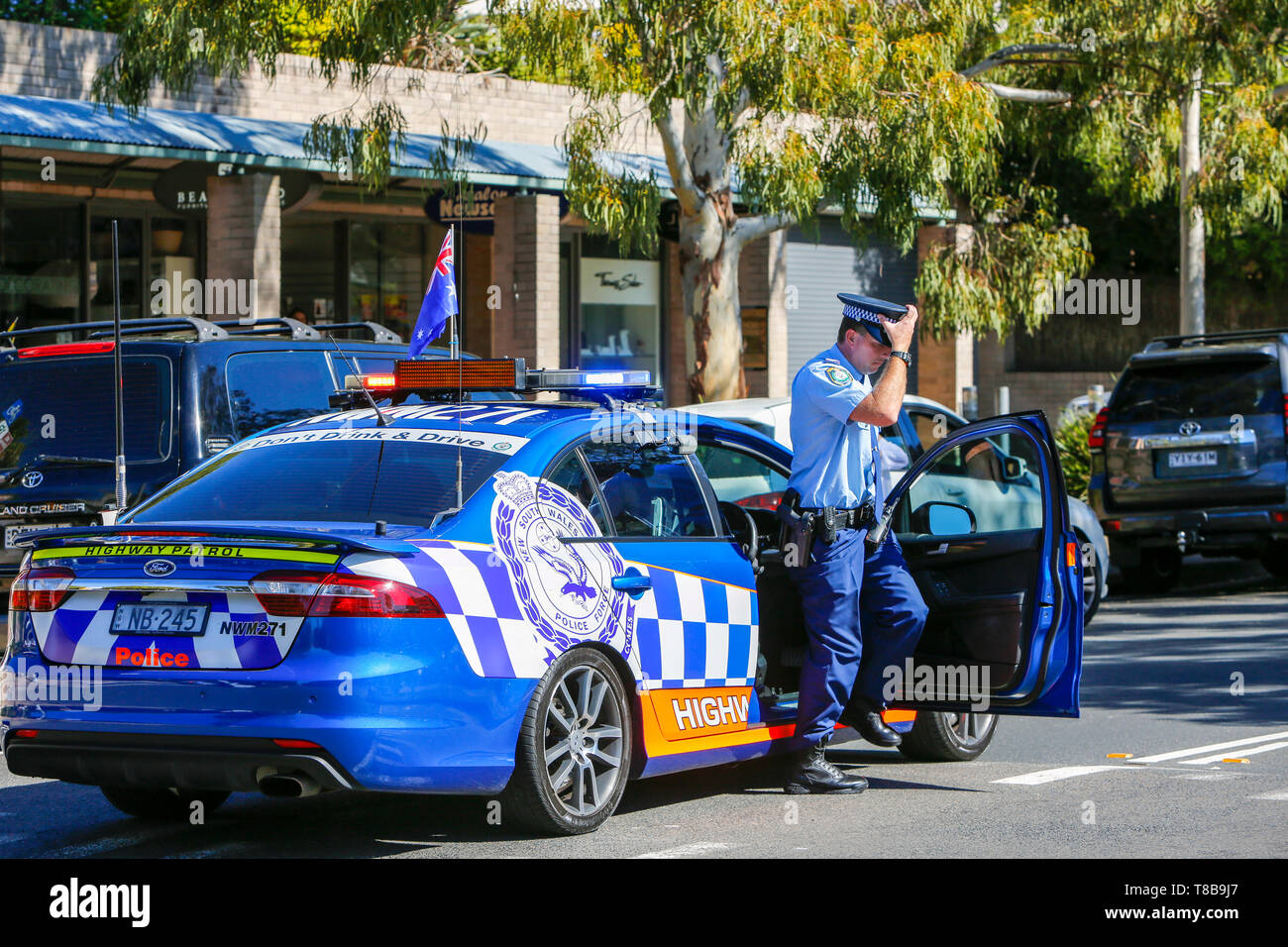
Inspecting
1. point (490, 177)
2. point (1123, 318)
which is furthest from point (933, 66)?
point (1123, 318)

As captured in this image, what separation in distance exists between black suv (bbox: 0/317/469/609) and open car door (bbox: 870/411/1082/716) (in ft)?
11.9

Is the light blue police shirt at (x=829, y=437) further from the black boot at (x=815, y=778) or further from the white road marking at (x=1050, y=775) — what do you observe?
the white road marking at (x=1050, y=775)

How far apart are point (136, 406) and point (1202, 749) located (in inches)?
223

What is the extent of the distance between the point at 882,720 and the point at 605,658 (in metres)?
1.72

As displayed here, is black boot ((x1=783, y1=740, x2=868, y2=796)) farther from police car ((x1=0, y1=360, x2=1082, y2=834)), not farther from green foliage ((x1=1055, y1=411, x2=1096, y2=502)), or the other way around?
green foliage ((x1=1055, y1=411, x2=1096, y2=502))

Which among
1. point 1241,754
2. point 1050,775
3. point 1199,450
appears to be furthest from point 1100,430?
point 1050,775

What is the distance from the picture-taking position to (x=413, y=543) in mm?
5812

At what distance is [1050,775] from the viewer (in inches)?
305

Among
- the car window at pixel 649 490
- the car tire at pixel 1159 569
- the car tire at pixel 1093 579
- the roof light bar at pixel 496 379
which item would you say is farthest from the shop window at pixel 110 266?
the car window at pixel 649 490

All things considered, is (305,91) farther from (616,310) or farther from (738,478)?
(738,478)

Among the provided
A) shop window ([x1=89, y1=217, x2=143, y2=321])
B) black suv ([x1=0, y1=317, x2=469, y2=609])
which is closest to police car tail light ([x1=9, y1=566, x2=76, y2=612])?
black suv ([x1=0, y1=317, x2=469, y2=609])

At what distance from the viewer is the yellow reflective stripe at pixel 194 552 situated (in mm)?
5594

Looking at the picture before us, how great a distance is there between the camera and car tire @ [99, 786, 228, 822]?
6.72 metres
